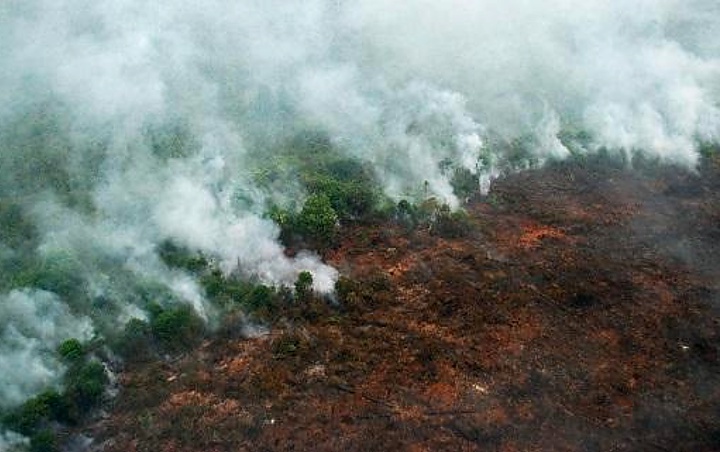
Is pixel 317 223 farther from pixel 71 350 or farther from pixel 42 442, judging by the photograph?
pixel 42 442

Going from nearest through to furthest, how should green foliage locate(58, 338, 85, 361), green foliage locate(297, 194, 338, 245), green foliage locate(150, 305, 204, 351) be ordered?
green foliage locate(58, 338, 85, 361) → green foliage locate(150, 305, 204, 351) → green foliage locate(297, 194, 338, 245)

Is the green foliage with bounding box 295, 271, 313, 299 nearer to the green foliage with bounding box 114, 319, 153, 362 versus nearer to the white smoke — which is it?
the green foliage with bounding box 114, 319, 153, 362

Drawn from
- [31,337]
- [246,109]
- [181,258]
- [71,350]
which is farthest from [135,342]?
[246,109]

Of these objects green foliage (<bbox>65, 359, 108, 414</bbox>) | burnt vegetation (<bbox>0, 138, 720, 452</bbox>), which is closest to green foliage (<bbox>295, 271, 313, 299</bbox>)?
burnt vegetation (<bbox>0, 138, 720, 452</bbox>)

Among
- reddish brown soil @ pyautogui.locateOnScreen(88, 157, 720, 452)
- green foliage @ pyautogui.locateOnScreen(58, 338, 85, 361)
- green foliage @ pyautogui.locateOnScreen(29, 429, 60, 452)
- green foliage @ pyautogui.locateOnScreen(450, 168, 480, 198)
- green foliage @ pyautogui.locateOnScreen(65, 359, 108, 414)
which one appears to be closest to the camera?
green foliage @ pyautogui.locateOnScreen(29, 429, 60, 452)

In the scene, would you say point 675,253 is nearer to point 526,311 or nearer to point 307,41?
point 526,311

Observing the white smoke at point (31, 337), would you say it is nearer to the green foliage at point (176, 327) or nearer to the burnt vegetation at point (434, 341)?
the burnt vegetation at point (434, 341)

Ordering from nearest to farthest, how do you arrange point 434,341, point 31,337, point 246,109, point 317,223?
1. point 31,337
2. point 434,341
3. point 317,223
4. point 246,109

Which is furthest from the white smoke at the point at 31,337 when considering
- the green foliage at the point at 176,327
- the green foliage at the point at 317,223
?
the green foliage at the point at 317,223
